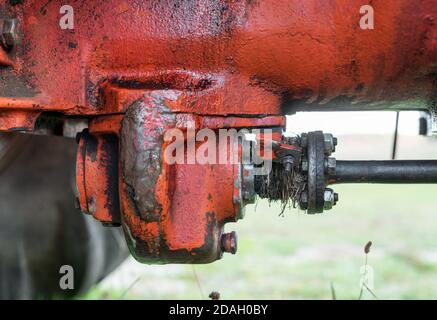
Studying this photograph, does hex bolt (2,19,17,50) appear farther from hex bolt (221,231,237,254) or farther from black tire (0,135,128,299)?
black tire (0,135,128,299)

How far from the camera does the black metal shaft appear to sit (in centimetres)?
117

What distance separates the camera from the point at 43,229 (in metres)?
1.99

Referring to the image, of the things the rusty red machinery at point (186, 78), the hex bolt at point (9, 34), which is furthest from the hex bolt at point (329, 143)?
the hex bolt at point (9, 34)

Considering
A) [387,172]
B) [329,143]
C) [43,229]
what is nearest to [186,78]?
[329,143]

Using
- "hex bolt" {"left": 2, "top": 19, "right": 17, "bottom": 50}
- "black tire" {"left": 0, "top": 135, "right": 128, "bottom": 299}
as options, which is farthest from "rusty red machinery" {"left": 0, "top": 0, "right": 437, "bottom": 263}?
"black tire" {"left": 0, "top": 135, "right": 128, "bottom": 299}

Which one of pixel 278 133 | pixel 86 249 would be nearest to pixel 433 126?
pixel 278 133

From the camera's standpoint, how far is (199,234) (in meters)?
1.10

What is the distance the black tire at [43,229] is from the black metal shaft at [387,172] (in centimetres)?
119

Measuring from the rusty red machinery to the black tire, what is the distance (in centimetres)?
82

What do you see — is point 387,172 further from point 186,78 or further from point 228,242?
point 186,78

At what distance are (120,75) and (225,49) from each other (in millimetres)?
236

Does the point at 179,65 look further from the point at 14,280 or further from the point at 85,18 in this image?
the point at 14,280

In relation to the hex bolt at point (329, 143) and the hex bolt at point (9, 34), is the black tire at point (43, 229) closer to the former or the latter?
the hex bolt at point (9, 34)

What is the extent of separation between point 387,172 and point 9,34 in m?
0.89
